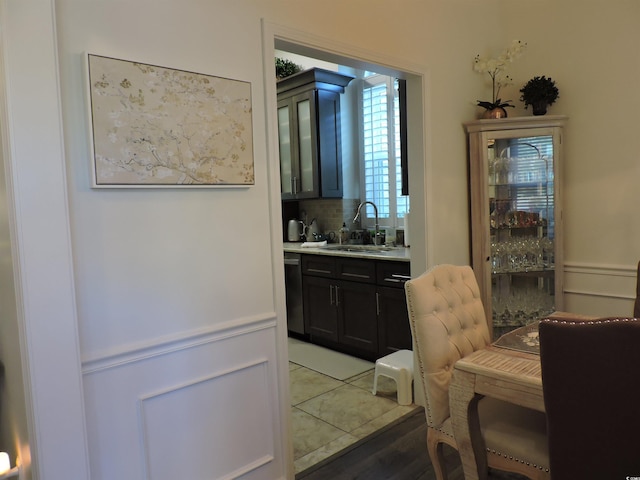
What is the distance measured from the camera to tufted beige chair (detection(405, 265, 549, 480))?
1.68m

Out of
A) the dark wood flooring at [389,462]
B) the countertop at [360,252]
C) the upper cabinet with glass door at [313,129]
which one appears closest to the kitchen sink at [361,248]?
the countertop at [360,252]

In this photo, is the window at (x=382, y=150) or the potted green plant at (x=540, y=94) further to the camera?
the window at (x=382, y=150)

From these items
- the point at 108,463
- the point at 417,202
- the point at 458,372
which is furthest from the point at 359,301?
the point at 108,463

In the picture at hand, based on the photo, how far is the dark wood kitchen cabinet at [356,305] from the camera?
11.7 feet

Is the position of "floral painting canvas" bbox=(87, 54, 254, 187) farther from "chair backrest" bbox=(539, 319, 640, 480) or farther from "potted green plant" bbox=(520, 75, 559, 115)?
"potted green plant" bbox=(520, 75, 559, 115)

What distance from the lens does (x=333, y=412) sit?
301 cm

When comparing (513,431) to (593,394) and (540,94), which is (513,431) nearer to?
(593,394)

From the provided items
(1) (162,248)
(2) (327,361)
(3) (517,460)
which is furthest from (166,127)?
(2) (327,361)

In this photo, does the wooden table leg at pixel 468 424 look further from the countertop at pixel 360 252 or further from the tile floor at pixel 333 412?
the countertop at pixel 360 252

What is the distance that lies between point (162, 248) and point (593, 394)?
148 cm

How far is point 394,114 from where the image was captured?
4.47 metres

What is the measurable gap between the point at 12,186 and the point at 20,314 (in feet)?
1.31

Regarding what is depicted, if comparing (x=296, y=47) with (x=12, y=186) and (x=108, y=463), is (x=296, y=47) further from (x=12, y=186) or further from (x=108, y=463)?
(x=108, y=463)

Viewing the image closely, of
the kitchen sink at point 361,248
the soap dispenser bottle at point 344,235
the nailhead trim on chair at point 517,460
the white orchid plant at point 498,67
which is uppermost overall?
the white orchid plant at point 498,67
